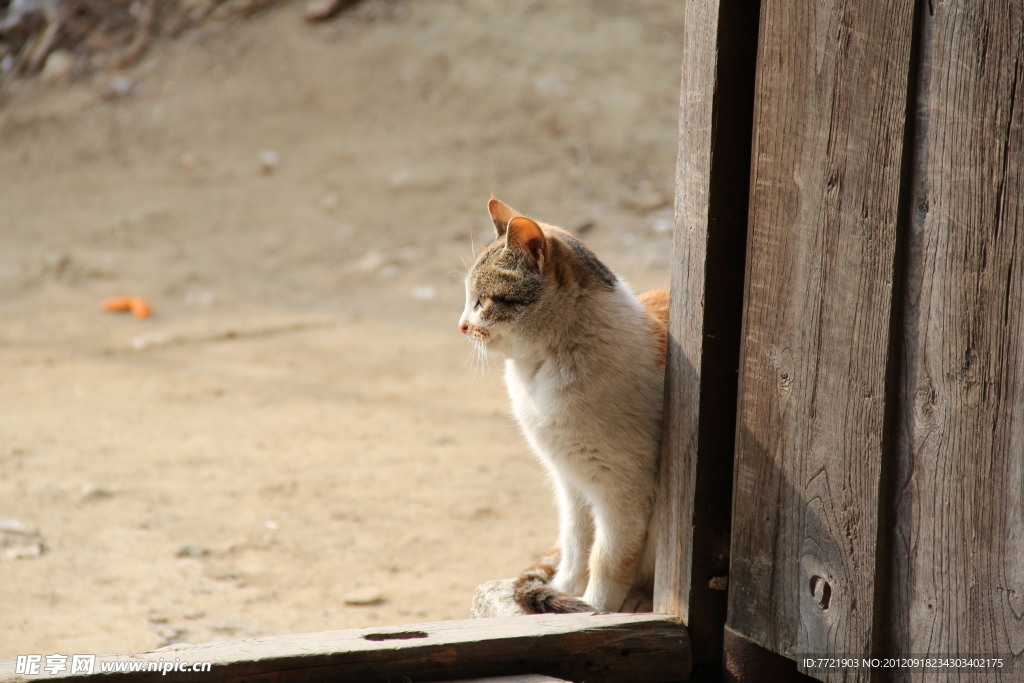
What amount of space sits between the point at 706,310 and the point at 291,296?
Result: 545 cm

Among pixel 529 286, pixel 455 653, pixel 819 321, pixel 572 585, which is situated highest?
pixel 819 321

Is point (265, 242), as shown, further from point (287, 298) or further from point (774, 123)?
point (774, 123)

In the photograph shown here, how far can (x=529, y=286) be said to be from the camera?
2887 millimetres

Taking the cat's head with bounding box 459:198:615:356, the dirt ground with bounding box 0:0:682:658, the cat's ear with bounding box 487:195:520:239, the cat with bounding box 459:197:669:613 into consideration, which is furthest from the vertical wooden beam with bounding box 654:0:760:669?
the dirt ground with bounding box 0:0:682:658

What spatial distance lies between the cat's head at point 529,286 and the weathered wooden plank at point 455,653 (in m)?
0.83

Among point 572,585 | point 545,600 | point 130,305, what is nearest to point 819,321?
point 545,600

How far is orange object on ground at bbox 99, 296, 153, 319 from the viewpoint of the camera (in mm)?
6824

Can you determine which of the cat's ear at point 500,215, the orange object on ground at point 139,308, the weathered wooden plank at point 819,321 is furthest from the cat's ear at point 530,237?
the orange object on ground at point 139,308

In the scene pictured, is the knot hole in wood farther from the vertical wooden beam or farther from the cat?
the cat

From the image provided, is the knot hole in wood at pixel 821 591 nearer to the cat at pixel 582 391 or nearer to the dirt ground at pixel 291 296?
the cat at pixel 582 391

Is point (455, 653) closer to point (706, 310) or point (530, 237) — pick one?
point (706, 310)

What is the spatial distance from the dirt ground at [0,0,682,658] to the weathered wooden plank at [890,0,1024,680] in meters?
2.12

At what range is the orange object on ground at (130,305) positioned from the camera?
22.4 ft

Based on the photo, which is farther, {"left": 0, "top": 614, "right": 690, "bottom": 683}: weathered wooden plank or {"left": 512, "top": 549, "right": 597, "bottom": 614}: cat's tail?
{"left": 512, "top": 549, "right": 597, "bottom": 614}: cat's tail
